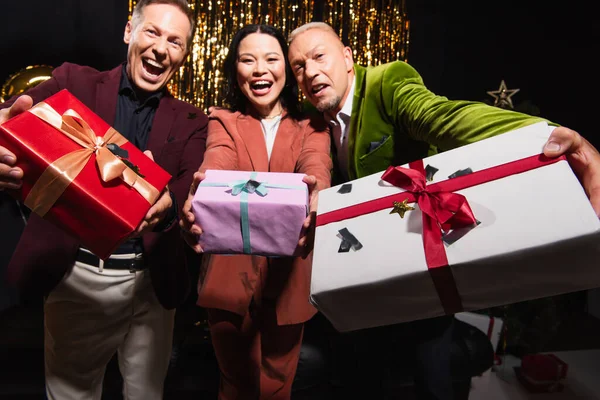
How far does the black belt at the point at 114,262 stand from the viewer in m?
1.50

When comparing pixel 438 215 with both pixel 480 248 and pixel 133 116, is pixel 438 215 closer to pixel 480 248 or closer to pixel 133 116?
pixel 480 248

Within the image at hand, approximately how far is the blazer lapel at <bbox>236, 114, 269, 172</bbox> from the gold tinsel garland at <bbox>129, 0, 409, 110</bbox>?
1303 millimetres

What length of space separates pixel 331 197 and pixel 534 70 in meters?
2.56

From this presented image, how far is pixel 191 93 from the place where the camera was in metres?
2.86

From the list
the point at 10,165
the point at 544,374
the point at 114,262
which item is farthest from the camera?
the point at 544,374

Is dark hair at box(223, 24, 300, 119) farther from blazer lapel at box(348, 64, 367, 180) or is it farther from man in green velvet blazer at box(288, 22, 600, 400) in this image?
blazer lapel at box(348, 64, 367, 180)

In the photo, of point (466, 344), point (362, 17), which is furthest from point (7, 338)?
point (362, 17)

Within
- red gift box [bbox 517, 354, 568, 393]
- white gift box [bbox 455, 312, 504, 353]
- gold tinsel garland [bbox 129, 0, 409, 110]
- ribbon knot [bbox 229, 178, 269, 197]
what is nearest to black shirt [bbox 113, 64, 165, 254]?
ribbon knot [bbox 229, 178, 269, 197]

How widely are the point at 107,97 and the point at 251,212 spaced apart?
2.34 feet

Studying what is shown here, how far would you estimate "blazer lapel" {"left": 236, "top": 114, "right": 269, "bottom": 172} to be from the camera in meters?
1.53

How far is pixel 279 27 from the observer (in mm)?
2852

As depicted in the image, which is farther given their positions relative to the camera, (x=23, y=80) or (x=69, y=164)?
(x=23, y=80)

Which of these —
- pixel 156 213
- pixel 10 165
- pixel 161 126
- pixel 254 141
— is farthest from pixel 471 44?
pixel 10 165

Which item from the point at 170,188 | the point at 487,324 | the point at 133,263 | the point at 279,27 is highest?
the point at 279,27
